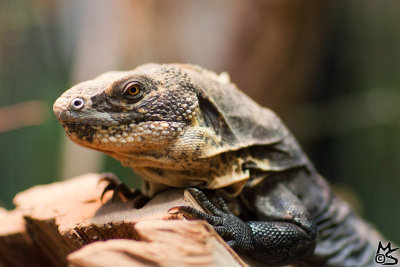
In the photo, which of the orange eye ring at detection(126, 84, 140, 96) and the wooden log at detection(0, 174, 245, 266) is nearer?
the wooden log at detection(0, 174, 245, 266)

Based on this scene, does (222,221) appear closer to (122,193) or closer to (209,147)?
(209,147)

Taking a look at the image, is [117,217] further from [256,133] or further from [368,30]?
[368,30]

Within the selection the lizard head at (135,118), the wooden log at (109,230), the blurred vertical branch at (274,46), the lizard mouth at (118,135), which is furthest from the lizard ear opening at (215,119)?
the blurred vertical branch at (274,46)

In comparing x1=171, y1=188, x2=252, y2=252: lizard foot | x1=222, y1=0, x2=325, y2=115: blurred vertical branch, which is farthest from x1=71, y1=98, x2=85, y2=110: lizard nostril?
x1=222, y1=0, x2=325, y2=115: blurred vertical branch

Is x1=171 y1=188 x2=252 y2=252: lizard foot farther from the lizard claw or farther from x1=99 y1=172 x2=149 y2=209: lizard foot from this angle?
the lizard claw

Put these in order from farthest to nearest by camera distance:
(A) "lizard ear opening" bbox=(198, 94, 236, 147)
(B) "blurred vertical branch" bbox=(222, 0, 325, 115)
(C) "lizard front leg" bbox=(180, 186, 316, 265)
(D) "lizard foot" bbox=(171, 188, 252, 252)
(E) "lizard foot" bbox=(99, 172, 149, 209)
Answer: (B) "blurred vertical branch" bbox=(222, 0, 325, 115) < (E) "lizard foot" bbox=(99, 172, 149, 209) < (A) "lizard ear opening" bbox=(198, 94, 236, 147) < (C) "lizard front leg" bbox=(180, 186, 316, 265) < (D) "lizard foot" bbox=(171, 188, 252, 252)

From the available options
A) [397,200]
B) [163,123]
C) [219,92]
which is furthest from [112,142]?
[397,200]

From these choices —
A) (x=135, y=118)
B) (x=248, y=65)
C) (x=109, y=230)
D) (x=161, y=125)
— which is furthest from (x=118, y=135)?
(x=248, y=65)
